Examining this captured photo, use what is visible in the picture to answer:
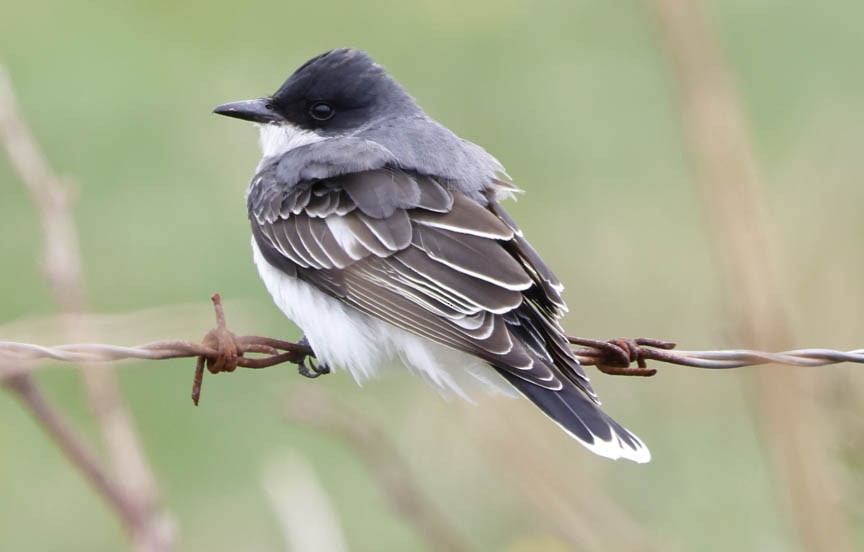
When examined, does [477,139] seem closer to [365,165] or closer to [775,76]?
[775,76]

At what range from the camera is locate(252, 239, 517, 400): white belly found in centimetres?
429

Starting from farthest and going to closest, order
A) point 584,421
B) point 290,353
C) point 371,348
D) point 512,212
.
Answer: point 512,212
point 371,348
point 290,353
point 584,421

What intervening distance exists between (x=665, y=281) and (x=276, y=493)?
450 cm

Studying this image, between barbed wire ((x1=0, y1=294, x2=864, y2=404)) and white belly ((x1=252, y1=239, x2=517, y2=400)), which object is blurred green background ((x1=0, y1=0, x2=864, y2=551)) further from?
white belly ((x1=252, y1=239, x2=517, y2=400))

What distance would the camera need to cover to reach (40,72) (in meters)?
11.1

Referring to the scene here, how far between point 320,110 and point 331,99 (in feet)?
0.21

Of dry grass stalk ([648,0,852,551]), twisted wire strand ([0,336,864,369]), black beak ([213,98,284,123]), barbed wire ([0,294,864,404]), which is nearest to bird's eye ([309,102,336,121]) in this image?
black beak ([213,98,284,123])

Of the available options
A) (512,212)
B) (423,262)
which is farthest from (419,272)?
(512,212)

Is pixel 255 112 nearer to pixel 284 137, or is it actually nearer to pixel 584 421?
pixel 284 137

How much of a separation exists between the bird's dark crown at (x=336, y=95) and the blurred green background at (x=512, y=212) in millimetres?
931

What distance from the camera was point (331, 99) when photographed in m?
5.57

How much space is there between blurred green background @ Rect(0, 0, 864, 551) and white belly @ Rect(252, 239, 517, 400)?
28 centimetres

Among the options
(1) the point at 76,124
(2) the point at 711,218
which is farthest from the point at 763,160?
(2) the point at 711,218

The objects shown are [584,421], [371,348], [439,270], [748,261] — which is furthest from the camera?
[371,348]
